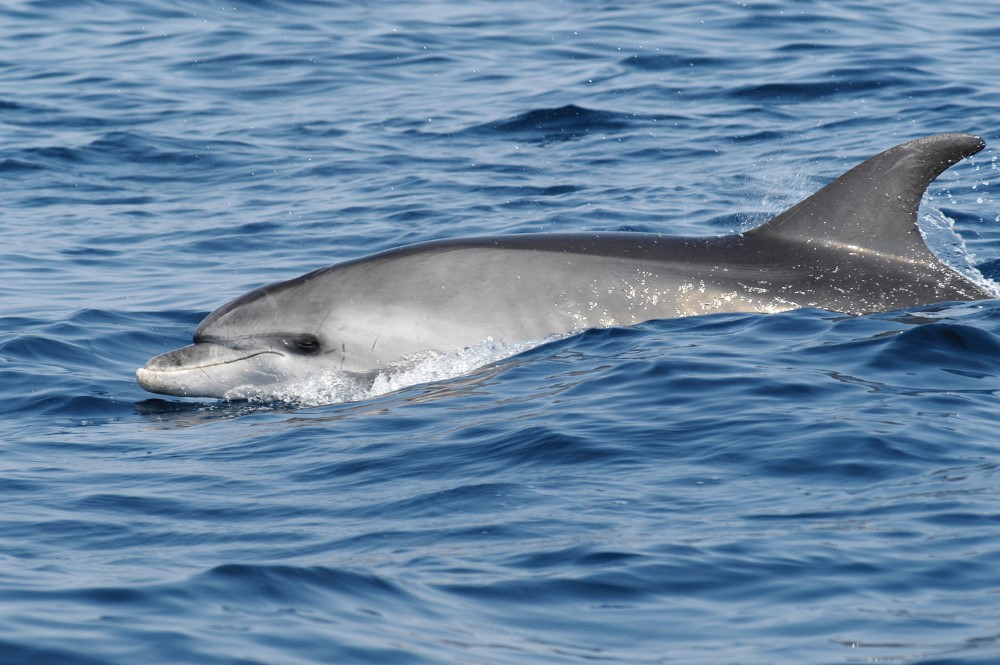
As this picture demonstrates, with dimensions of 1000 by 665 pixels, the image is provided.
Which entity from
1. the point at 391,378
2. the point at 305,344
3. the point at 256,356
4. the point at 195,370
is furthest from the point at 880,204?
the point at 195,370

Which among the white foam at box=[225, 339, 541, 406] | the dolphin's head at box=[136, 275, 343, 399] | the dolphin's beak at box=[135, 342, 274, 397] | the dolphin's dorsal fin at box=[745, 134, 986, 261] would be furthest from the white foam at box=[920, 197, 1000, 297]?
the dolphin's beak at box=[135, 342, 274, 397]

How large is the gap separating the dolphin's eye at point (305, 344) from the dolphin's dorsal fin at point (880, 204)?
3.42 m

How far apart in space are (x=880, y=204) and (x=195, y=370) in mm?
5260

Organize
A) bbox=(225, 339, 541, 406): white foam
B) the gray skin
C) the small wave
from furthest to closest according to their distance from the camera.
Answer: the small wave < the gray skin < bbox=(225, 339, 541, 406): white foam

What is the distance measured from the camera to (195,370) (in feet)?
38.4

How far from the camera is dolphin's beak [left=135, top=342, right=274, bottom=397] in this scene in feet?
38.4

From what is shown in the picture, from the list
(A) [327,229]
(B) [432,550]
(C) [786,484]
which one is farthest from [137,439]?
(A) [327,229]

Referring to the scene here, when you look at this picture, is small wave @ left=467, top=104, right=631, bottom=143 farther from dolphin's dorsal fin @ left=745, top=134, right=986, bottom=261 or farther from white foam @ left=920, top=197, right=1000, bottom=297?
dolphin's dorsal fin @ left=745, top=134, right=986, bottom=261

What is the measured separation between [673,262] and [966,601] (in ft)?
17.2

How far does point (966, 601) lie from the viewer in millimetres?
6789

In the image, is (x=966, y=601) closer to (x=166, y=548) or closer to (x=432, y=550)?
(x=432, y=550)

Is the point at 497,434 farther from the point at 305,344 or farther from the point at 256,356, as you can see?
the point at 256,356

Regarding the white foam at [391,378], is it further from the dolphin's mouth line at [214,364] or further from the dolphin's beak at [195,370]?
the dolphin's beak at [195,370]

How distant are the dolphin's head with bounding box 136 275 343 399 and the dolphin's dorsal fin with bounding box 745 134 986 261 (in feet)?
11.2
